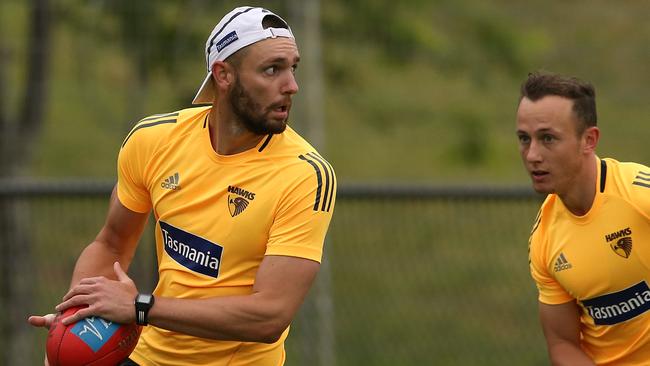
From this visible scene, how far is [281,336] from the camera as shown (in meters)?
5.93

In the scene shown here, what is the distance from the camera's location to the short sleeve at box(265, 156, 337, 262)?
18.2 ft

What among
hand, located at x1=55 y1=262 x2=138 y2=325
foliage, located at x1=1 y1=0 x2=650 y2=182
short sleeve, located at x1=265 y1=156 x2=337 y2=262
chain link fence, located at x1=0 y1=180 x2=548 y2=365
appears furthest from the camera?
foliage, located at x1=1 y1=0 x2=650 y2=182

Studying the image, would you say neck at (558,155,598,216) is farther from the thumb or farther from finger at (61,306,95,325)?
finger at (61,306,95,325)

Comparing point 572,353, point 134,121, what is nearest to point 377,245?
point 134,121

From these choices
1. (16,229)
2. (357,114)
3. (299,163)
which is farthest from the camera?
(357,114)

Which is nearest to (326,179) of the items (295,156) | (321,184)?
(321,184)

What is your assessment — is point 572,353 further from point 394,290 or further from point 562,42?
point 562,42

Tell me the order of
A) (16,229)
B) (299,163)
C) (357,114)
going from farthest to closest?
(357,114)
(16,229)
(299,163)

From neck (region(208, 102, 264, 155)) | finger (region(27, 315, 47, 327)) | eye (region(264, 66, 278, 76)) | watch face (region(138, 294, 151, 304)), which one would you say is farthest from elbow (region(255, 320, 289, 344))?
eye (region(264, 66, 278, 76))

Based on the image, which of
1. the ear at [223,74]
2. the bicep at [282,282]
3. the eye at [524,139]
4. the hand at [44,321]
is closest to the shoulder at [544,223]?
the eye at [524,139]

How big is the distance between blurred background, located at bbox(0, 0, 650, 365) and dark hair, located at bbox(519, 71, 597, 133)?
4.31 m

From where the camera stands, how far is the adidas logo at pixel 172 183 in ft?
19.2

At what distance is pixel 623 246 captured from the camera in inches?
235

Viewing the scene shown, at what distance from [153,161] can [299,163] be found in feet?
2.34
